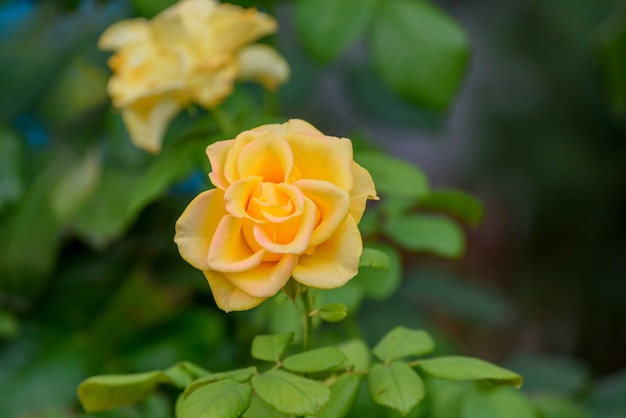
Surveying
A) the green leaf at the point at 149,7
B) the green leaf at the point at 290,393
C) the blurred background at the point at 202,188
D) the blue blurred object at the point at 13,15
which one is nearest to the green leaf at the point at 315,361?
the green leaf at the point at 290,393

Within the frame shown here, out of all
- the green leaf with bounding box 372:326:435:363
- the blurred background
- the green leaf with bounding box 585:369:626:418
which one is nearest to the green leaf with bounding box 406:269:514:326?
the blurred background

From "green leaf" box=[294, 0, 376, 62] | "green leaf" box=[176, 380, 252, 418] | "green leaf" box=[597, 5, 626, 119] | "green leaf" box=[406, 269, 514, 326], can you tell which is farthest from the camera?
"green leaf" box=[406, 269, 514, 326]

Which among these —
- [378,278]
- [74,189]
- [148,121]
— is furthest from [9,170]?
[378,278]

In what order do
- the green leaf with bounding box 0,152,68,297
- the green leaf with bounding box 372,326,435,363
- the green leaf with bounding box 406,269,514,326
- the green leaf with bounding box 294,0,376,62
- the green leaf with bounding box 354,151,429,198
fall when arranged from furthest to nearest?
the green leaf with bounding box 406,269,514,326
the green leaf with bounding box 0,152,68,297
the green leaf with bounding box 294,0,376,62
the green leaf with bounding box 354,151,429,198
the green leaf with bounding box 372,326,435,363

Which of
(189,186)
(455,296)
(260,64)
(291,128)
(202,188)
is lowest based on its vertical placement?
(455,296)

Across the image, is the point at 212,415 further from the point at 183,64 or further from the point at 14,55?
the point at 14,55

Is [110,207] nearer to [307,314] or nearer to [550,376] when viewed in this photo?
[307,314]

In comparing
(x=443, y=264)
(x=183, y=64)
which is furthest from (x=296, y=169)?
(x=443, y=264)

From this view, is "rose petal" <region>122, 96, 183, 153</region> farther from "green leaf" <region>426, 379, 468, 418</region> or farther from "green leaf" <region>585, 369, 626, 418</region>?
"green leaf" <region>585, 369, 626, 418</region>
